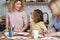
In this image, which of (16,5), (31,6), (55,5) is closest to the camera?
(55,5)

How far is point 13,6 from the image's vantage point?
10.9 ft

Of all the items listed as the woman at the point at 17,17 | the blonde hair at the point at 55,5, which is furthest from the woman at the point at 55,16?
the woman at the point at 17,17

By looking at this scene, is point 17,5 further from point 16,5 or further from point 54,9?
point 54,9

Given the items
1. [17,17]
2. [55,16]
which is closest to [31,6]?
[17,17]

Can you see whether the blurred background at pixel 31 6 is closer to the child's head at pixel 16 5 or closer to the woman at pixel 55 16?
the child's head at pixel 16 5

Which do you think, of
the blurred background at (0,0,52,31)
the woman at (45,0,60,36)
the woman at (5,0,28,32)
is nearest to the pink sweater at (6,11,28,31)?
the woman at (5,0,28,32)

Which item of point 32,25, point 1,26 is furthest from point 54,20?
point 1,26

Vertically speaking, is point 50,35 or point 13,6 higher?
point 13,6

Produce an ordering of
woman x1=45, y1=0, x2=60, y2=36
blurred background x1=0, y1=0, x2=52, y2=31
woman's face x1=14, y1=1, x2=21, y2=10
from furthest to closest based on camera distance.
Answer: blurred background x1=0, y1=0, x2=52, y2=31 → woman's face x1=14, y1=1, x2=21, y2=10 → woman x1=45, y1=0, x2=60, y2=36

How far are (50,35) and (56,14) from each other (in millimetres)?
575

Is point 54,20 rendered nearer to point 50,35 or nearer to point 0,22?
point 50,35

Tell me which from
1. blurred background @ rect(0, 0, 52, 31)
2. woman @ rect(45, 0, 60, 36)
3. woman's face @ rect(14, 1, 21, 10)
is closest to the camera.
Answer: woman @ rect(45, 0, 60, 36)

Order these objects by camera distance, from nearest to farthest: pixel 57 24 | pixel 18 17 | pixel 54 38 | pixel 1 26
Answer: pixel 54 38, pixel 57 24, pixel 18 17, pixel 1 26

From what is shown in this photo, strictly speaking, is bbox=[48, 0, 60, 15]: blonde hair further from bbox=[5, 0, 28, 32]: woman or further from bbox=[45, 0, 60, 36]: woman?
bbox=[5, 0, 28, 32]: woman
